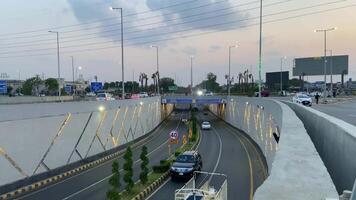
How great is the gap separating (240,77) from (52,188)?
13874 centimetres

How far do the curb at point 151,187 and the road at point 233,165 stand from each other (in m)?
0.42

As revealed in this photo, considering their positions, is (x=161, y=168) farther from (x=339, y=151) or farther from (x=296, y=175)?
(x=296, y=175)

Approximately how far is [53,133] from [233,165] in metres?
16.0

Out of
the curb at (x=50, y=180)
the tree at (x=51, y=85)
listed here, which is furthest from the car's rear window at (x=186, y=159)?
the tree at (x=51, y=85)

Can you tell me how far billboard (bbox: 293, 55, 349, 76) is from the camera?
10419 cm

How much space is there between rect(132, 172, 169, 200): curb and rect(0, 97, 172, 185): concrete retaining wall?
8.14m

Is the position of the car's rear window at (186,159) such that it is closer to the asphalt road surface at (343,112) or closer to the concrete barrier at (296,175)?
the asphalt road surface at (343,112)

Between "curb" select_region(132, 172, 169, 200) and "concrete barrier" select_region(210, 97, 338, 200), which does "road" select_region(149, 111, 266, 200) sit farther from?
"concrete barrier" select_region(210, 97, 338, 200)

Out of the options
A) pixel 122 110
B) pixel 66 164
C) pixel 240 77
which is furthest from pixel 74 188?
pixel 240 77

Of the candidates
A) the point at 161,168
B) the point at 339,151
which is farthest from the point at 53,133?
the point at 339,151

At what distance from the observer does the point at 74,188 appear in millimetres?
28750

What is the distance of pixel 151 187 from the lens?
1155 inches

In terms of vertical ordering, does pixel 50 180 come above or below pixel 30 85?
below

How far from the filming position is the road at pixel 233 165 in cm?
2841
